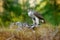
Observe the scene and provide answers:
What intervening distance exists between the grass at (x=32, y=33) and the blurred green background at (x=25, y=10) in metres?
0.06

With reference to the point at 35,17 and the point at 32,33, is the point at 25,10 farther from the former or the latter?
the point at 32,33

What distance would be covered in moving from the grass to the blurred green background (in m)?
0.06

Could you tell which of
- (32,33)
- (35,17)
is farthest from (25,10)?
(32,33)

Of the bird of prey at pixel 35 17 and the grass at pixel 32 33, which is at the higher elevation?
the bird of prey at pixel 35 17

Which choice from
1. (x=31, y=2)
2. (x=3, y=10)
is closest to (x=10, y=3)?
(x=3, y=10)

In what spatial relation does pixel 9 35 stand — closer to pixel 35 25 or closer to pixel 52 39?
pixel 35 25

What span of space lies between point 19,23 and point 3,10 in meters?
0.20

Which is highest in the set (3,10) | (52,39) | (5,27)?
(3,10)

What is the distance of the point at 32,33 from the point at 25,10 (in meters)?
0.23

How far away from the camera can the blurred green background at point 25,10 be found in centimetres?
136

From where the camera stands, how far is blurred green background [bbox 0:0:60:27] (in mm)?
1356

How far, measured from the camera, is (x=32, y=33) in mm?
1338

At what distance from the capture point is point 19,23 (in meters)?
1.34

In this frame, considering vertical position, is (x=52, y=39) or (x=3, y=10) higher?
(x=3, y=10)
